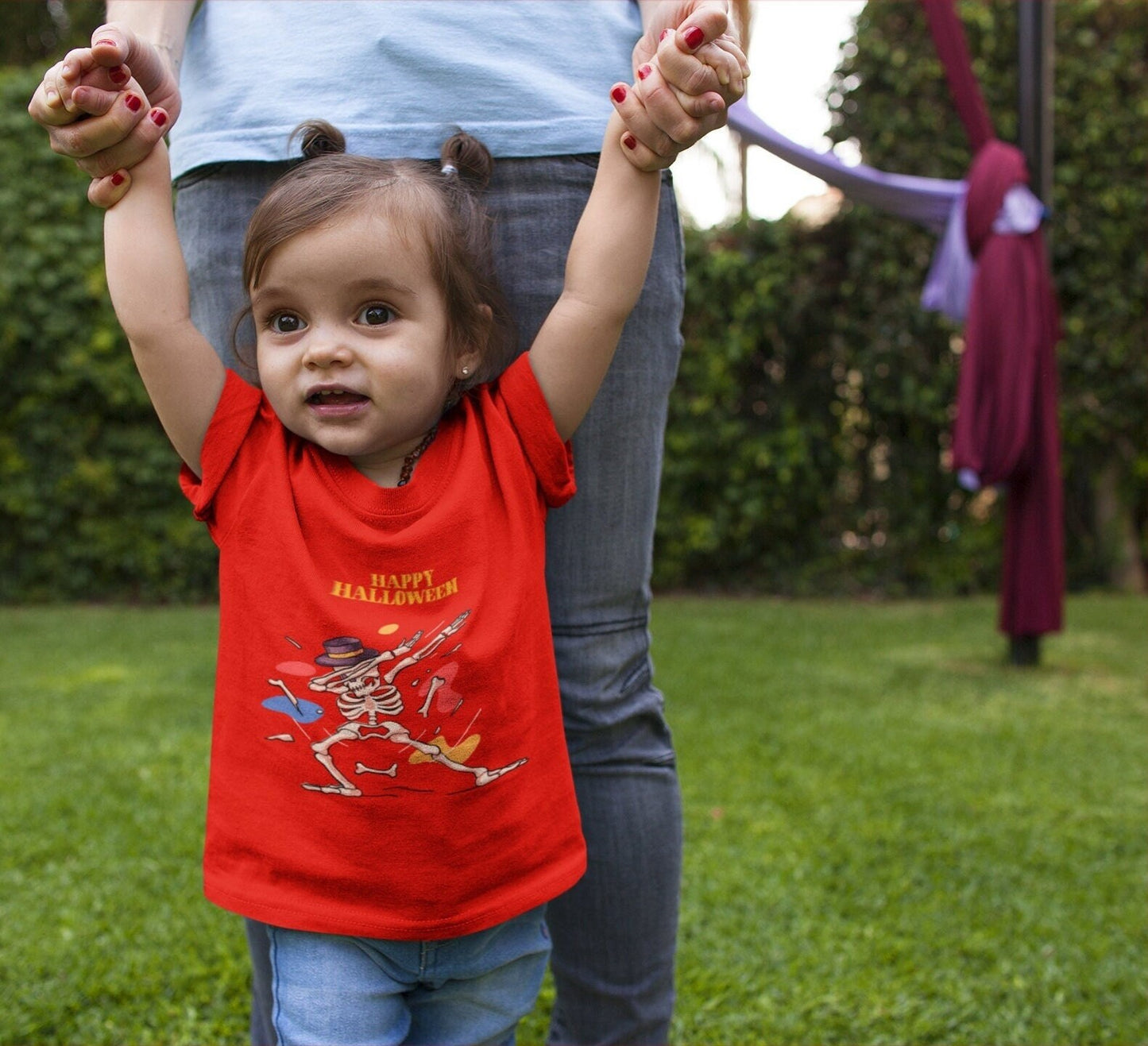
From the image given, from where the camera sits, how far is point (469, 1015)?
1.36m

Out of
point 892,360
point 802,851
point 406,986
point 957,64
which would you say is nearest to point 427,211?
point 406,986

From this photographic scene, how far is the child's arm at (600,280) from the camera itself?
4.13ft

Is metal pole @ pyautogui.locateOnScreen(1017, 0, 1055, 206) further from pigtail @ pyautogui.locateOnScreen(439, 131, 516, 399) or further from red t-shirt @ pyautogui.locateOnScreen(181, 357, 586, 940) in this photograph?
red t-shirt @ pyautogui.locateOnScreen(181, 357, 586, 940)

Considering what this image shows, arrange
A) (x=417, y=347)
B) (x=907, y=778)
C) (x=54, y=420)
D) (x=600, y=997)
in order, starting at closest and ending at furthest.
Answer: (x=417, y=347), (x=600, y=997), (x=907, y=778), (x=54, y=420)

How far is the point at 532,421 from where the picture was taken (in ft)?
4.30

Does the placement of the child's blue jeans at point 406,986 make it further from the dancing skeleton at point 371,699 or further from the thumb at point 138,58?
the thumb at point 138,58

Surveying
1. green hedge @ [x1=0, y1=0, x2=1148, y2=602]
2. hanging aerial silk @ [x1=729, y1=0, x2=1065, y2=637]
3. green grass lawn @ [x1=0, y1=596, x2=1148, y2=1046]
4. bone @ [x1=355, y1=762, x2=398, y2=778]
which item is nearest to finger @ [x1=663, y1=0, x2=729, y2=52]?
bone @ [x1=355, y1=762, x2=398, y2=778]

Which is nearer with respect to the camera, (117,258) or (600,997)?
(117,258)

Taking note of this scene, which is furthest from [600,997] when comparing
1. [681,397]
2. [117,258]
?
[681,397]

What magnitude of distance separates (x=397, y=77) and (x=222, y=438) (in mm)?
468

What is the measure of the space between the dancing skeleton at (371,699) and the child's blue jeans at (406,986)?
→ 0.19m

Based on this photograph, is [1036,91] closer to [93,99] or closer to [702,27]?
[702,27]

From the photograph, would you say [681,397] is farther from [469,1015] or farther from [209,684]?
[469,1015]

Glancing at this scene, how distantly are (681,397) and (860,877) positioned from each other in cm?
470
